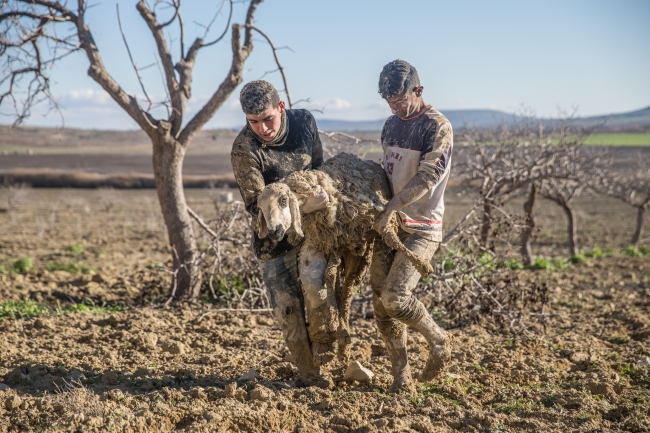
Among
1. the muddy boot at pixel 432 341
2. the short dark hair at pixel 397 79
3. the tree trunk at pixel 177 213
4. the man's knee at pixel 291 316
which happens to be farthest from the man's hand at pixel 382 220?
the tree trunk at pixel 177 213

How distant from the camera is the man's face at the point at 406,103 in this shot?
14.0ft

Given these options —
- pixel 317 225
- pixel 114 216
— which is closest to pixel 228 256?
pixel 317 225

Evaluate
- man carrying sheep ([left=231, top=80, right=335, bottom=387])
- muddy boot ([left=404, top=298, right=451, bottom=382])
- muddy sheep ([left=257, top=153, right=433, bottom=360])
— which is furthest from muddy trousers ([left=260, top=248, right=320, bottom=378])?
muddy boot ([left=404, top=298, right=451, bottom=382])

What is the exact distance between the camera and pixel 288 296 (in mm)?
4641

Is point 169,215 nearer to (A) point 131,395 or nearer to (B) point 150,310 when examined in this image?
(B) point 150,310

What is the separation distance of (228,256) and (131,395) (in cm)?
389

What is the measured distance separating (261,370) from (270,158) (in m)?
1.90

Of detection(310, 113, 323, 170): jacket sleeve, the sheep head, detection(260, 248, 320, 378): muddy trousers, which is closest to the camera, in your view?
the sheep head

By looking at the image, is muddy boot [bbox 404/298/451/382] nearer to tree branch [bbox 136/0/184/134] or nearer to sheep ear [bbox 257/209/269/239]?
Result: sheep ear [bbox 257/209/269/239]

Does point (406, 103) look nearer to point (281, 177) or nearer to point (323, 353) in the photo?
point (281, 177)

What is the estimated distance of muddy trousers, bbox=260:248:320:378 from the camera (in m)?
4.64

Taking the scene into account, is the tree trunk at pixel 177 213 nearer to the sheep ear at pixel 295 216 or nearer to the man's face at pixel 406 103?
the sheep ear at pixel 295 216

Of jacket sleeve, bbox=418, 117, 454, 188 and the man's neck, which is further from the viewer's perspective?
the man's neck

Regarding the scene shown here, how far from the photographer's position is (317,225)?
428 centimetres
